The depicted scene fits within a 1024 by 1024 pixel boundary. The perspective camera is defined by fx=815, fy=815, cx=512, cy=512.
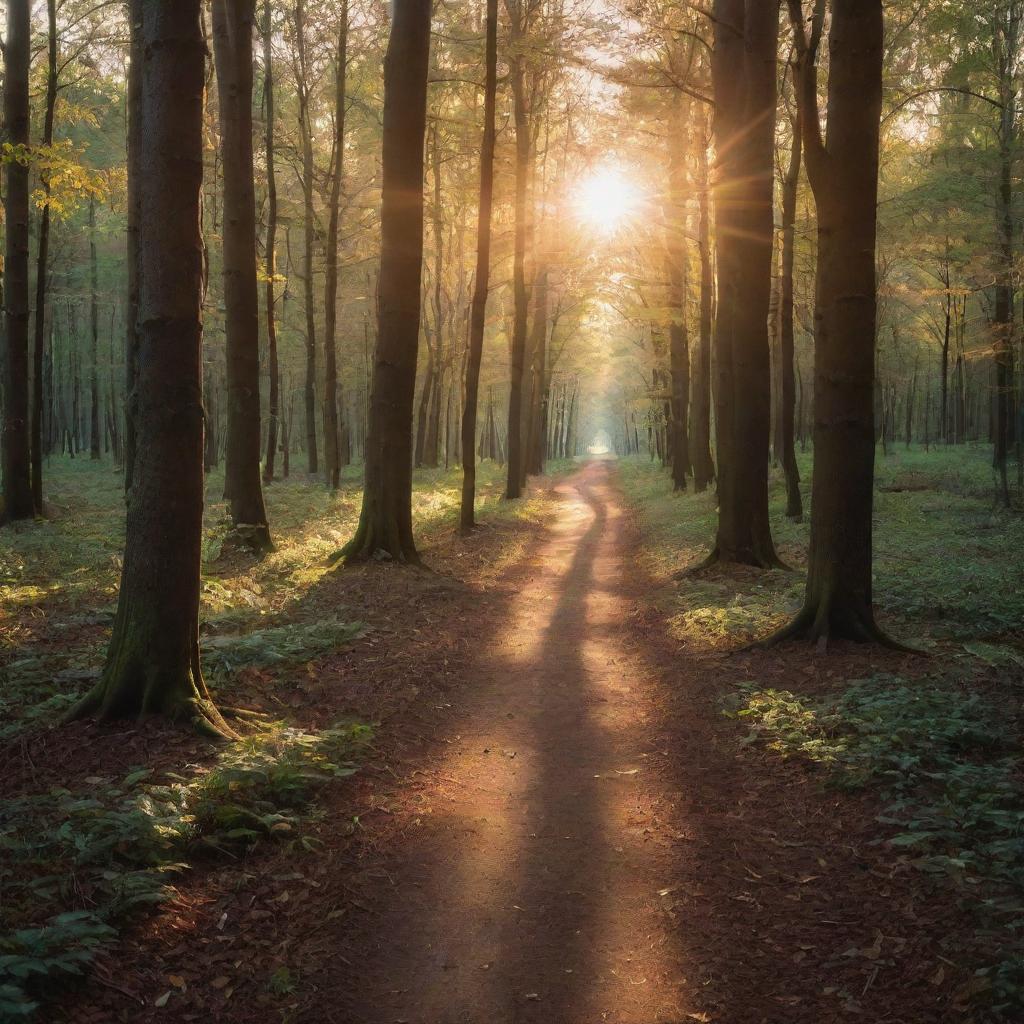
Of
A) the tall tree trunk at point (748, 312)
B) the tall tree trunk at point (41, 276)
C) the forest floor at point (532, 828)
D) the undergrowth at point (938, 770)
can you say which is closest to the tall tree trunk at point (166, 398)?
the forest floor at point (532, 828)

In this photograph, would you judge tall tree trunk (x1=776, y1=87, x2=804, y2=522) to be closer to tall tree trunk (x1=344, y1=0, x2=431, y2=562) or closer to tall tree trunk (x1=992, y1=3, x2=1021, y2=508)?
tall tree trunk (x1=992, y1=3, x2=1021, y2=508)

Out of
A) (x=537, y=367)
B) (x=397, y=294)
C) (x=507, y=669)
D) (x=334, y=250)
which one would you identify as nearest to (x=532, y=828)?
(x=507, y=669)

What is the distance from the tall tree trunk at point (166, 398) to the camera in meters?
5.59

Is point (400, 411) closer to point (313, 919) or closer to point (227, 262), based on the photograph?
point (227, 262)

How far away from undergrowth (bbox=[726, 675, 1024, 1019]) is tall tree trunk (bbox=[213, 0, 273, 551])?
30.9 ft

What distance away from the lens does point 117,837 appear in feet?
13.2

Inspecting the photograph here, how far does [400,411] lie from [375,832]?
8.72 metres

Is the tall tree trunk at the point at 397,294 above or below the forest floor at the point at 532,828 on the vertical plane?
above

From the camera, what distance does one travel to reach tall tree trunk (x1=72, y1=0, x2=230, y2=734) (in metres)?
5.59

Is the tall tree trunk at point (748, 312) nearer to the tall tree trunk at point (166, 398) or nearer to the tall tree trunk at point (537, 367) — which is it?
the tall tree trunk at point (166, 398)

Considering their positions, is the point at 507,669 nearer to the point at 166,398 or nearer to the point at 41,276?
the point at 166,398

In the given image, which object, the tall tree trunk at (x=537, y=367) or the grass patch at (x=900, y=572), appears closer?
the grass patch at (x=900, y=572)

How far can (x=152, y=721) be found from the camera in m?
5.61

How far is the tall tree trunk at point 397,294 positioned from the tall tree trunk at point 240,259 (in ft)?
7.45
